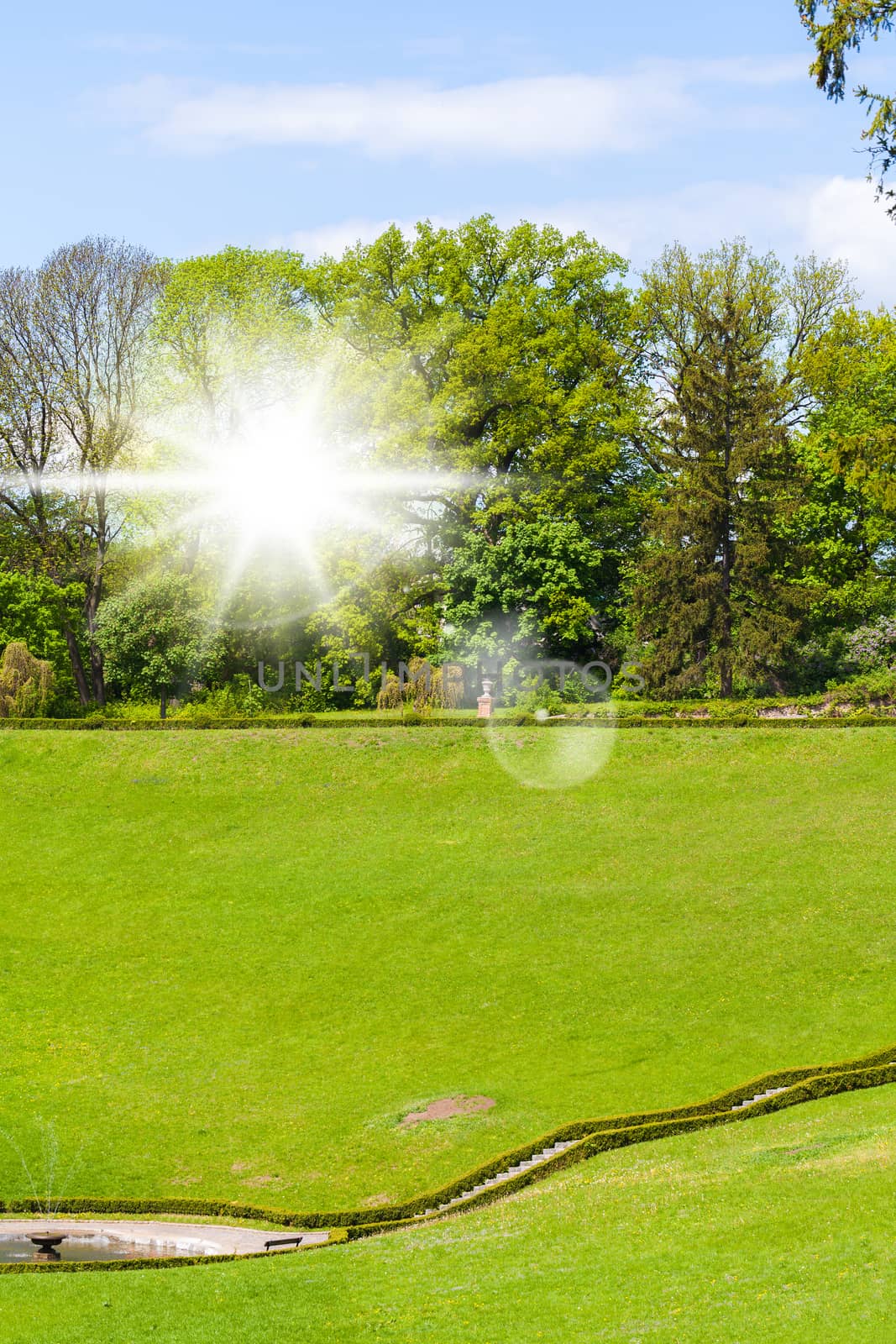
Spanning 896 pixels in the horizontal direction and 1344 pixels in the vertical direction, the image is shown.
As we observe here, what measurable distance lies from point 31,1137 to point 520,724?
2802 cm

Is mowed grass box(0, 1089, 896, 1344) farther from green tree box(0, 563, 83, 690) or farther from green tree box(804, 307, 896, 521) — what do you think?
green tree box(0, 563, 83, 690)

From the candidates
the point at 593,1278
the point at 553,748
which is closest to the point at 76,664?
the point at 553,748

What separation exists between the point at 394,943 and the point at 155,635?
93.2ft

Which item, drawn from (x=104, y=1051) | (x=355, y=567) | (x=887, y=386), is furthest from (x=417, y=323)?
(x=104, y=1051)

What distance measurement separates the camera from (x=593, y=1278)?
16.4 metres

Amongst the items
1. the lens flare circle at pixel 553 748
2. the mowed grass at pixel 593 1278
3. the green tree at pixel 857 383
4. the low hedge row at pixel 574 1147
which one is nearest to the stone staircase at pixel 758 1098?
the low hedge row at pixel 574 1147

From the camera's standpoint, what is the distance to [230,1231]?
2314 cm

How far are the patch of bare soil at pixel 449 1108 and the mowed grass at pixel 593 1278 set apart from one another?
5.22 meters

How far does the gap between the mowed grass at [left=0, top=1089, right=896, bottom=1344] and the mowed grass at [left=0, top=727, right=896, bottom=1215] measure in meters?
0.89

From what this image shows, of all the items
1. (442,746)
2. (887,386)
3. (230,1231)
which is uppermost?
(887,386)

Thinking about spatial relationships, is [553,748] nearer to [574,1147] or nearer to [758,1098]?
[758,1098]

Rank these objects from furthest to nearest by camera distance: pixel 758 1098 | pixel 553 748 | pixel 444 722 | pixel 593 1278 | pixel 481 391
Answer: pixel 481 391
pixel 444 722
pixel 553 748
pixel 758 1098
pixel 593 1278

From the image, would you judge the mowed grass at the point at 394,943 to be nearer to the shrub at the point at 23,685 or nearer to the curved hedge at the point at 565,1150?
the curved hedge at the point at 565,1150

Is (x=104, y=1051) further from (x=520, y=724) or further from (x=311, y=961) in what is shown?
(x=520, y=724)
